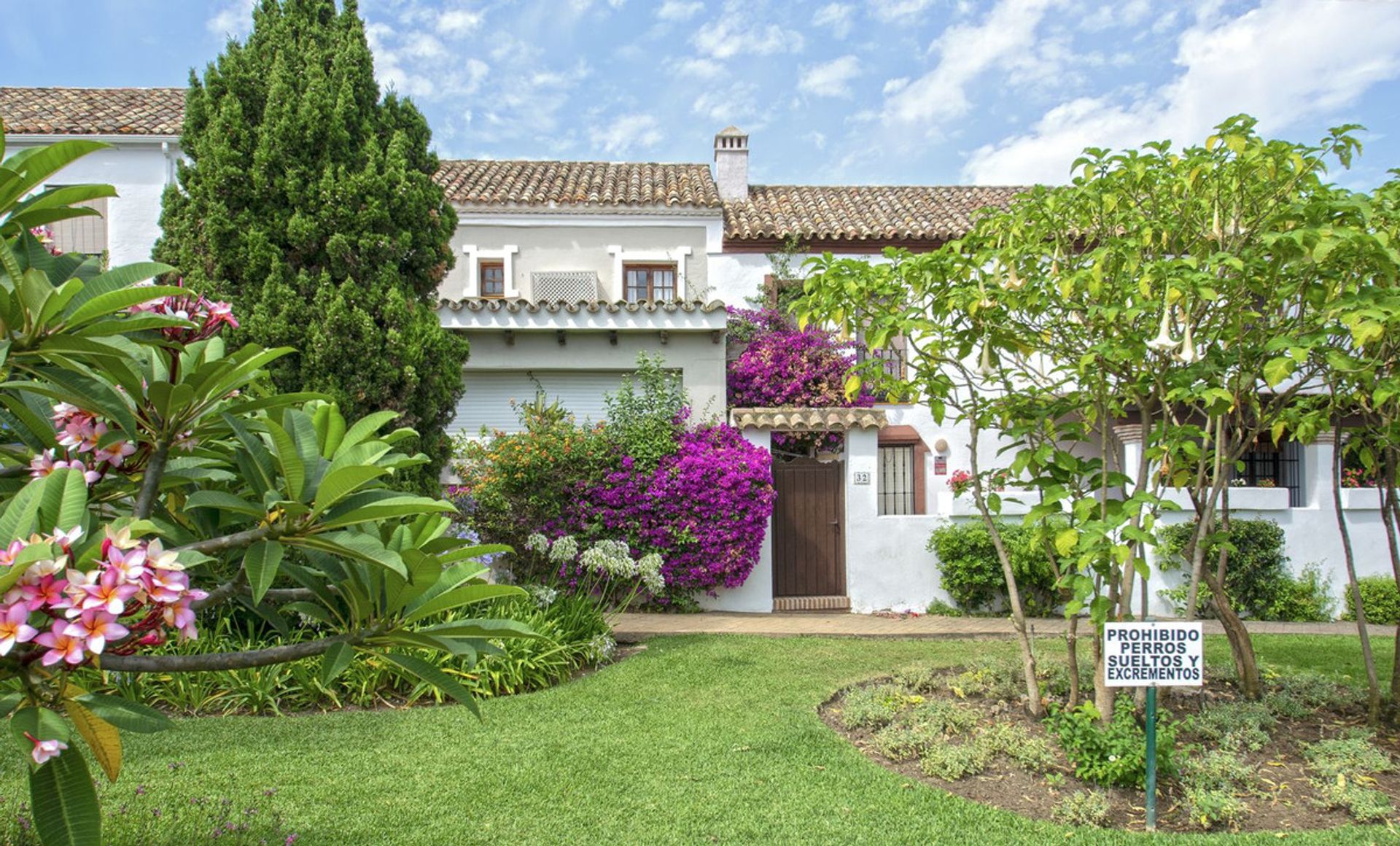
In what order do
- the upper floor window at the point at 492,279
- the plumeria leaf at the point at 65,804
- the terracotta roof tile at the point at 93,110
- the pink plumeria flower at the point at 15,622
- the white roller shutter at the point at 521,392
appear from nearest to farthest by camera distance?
the pink plumeria flower at the point at 15,622 < the plumeria leaf at the point at 65,804 < the white roller shutter at the point at 521,392 < the terracotta roof tile at the point at 93,110 < the upper floor window at the point at 492,279

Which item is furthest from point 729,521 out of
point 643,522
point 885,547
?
point 885,547

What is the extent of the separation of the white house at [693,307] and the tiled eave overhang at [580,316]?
0.08 ft

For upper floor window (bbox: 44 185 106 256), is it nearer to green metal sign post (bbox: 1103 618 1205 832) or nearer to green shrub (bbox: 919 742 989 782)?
green shrub (bbox: 919 742 989 782)

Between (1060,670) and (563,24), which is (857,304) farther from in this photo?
(1060,670)

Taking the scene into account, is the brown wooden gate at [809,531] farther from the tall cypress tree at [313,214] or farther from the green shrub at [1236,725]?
the green shrub at [1236,725]

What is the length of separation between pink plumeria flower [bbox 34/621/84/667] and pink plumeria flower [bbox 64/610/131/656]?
1 cm

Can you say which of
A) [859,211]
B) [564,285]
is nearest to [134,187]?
[564,285]

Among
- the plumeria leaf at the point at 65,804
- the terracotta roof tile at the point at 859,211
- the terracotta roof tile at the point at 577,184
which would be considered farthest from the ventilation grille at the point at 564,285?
the plumeria leaf at the point at 65,804

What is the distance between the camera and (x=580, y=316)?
12.7 m

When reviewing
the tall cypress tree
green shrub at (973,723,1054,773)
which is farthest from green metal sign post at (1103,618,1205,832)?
the tall cypress tree

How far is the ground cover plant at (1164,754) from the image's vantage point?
4.54m

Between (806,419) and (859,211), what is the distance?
19.9 feet

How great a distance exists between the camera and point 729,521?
1177 centimetres

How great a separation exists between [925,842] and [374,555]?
3.33 m
